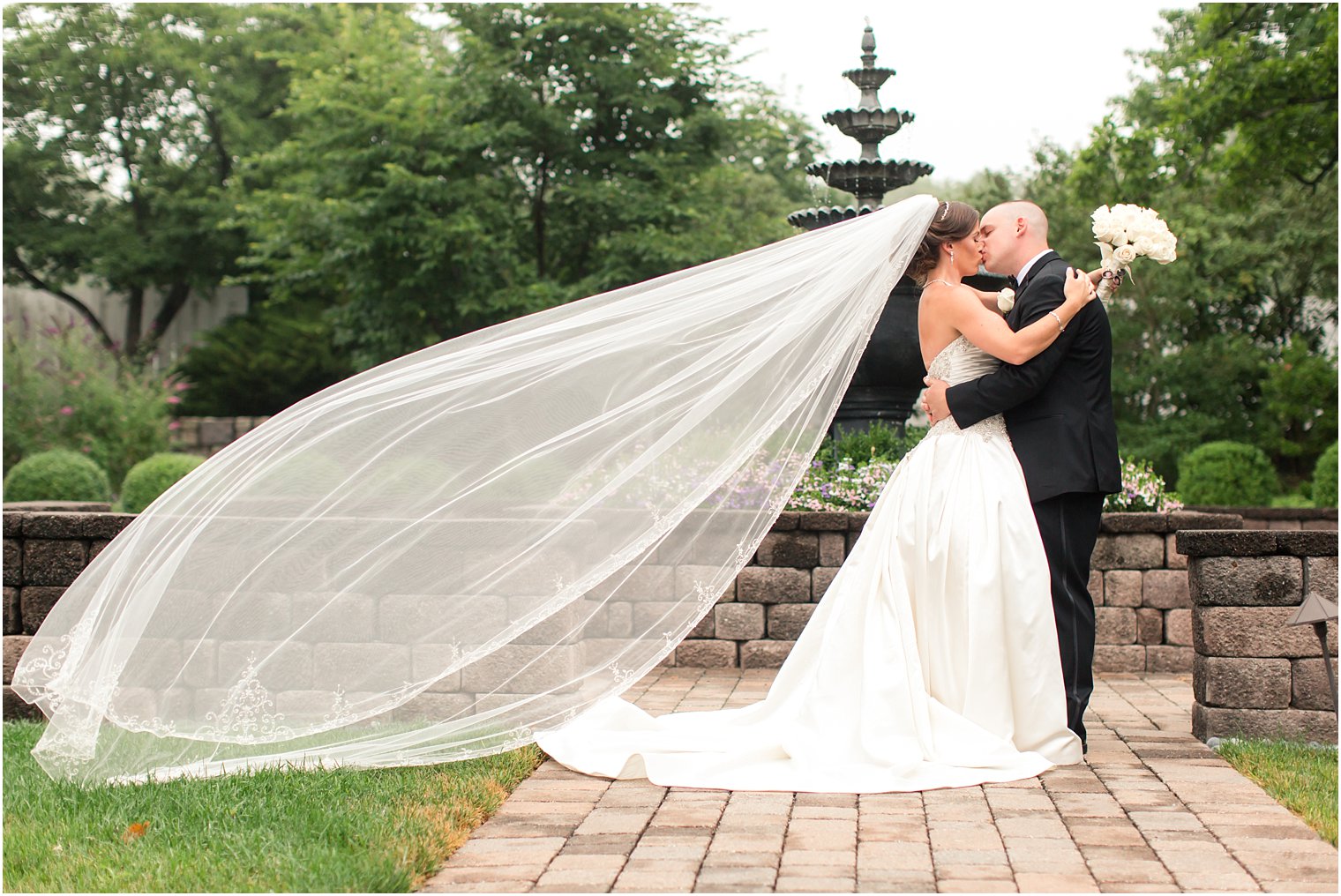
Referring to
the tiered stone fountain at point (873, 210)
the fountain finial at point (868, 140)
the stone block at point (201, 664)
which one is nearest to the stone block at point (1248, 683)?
the tiered stone fountain at point (873, 210)

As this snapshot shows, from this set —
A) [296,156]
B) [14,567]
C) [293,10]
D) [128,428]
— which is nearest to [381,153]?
[296,156]

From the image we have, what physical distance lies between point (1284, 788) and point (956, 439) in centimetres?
168

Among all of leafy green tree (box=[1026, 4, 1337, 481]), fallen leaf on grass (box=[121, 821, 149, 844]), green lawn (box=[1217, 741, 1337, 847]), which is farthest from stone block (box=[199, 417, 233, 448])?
green lawn (box=[1217, 741, 1337, 847])

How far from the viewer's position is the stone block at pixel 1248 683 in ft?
17.0

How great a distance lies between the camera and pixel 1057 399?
192 inches

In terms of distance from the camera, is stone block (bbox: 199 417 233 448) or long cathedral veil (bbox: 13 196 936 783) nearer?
long cathedral veil (bbox: 13 196 936 783)

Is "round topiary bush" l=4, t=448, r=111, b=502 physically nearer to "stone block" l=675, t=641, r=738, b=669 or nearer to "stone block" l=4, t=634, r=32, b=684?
"stone block" l=4, t=634, r=32, b=684

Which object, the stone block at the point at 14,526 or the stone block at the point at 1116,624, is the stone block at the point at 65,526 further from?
the stone block at the point at 1116,624

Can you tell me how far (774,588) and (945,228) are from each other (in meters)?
2.86

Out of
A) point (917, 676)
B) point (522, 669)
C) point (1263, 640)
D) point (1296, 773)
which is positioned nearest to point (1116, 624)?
point (1263, 640)

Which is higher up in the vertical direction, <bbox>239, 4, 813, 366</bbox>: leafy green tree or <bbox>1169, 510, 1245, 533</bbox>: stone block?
<bbox>239, 4, 813, 366</bbox>: leafy green tree

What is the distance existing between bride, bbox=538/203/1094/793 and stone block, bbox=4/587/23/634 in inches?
126

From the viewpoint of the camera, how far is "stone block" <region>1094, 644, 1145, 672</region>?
7145 millimetres

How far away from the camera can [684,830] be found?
3805mm
